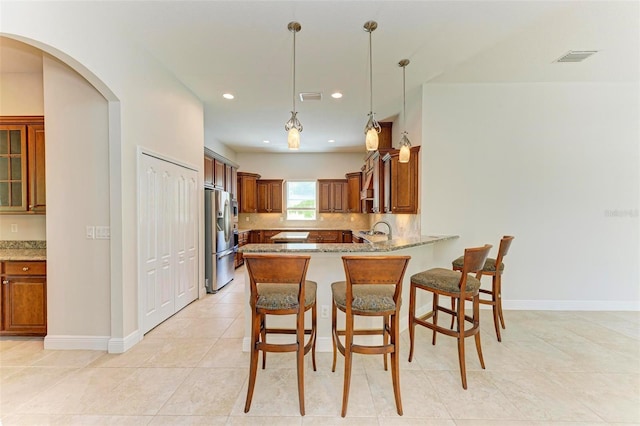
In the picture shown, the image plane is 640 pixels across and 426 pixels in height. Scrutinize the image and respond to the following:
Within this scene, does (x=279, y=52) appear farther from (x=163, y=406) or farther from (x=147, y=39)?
(x=163, y=406)

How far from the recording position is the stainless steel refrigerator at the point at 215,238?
438 centimetres

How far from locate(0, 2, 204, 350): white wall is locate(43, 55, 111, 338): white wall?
0.16 feet

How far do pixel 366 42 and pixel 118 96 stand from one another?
2.51 meters

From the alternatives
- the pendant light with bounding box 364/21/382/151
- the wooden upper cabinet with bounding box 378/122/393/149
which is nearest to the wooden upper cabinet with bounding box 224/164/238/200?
the wooden upper cabinet with bounding box 378/122/393/149

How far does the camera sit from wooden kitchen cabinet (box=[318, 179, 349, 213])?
756cm

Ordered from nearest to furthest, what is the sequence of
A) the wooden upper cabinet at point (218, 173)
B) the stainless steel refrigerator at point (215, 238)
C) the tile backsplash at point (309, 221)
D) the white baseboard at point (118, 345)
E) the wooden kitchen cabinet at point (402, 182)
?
the white baseboard at point (118, 345), the wooden kitchen cabinet at point (402, 182), the stainless steel refrigerator at point (215, 238), the wooden upper cabinet at point (218, 173), the tile backsplash at point (309, 221)

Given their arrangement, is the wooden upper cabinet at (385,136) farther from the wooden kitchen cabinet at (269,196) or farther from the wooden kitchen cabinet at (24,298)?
the wooden kitchen cabinet at (24,298)

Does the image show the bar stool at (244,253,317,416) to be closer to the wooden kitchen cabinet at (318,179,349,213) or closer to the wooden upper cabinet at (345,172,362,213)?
the wooden upper cabinet at (345,172,362,213)

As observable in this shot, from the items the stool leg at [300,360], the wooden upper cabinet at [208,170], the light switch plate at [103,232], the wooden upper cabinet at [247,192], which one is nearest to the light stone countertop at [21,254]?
the light switch plate at [103,232]

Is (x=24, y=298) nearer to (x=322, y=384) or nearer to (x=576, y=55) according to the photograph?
(x=322, y=384)

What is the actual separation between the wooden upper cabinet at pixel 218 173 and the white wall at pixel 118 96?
1.92m

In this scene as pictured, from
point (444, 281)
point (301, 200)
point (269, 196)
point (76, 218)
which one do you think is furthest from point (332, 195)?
point (76, 218)

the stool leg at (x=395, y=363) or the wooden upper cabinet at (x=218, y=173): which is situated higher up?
the wooden upper cabinet at (x=218, y=173)

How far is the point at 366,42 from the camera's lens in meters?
2.76
